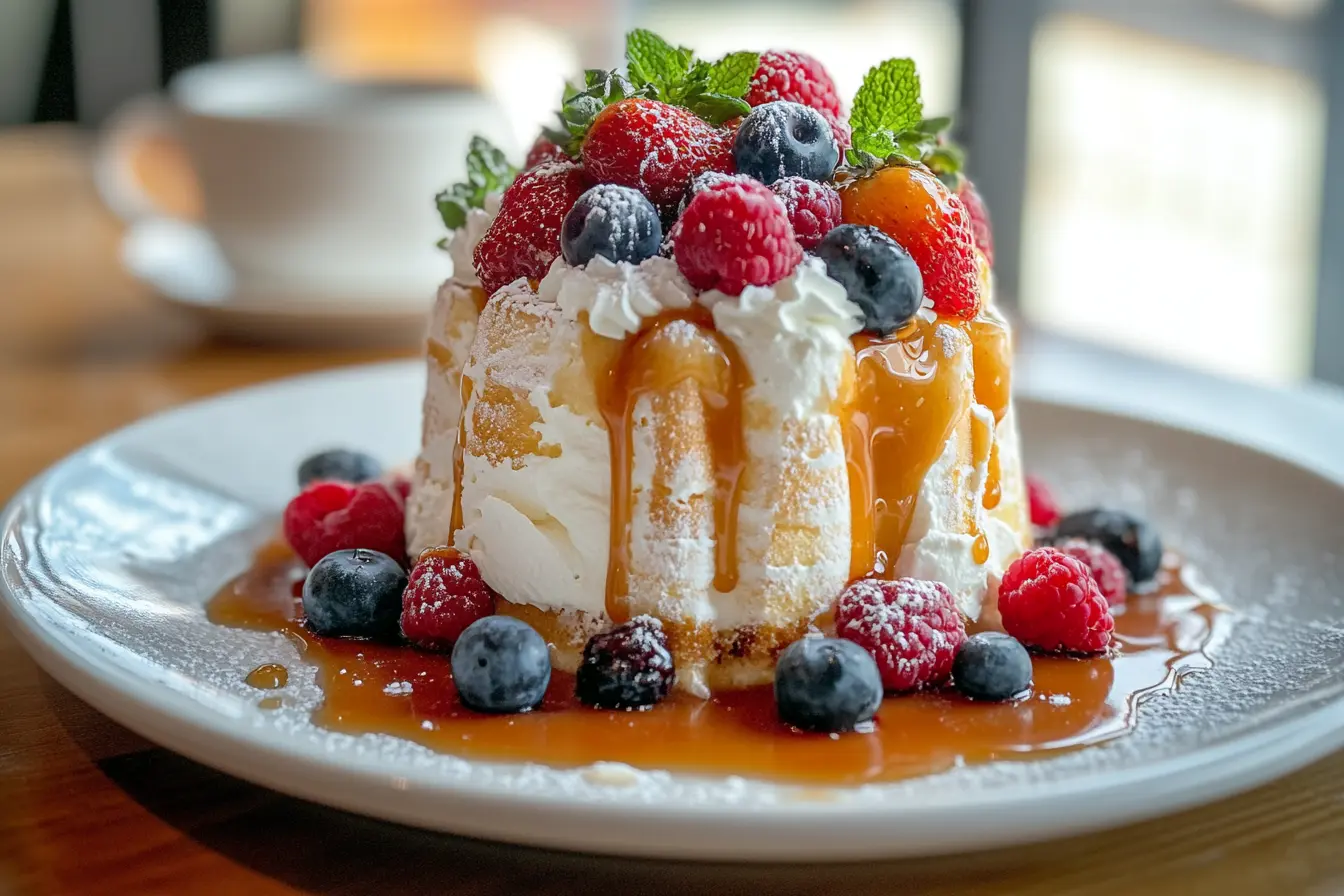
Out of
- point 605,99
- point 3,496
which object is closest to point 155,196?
point 3,496

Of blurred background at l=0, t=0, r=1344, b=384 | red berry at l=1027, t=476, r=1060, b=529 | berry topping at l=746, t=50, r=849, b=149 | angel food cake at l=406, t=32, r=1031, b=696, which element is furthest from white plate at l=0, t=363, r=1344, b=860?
blurred background at l=0, t=0, r=1344, b=384

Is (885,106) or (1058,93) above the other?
(885,106)

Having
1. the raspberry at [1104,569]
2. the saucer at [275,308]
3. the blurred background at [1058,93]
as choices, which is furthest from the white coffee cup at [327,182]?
the raspberry at [1104,569]

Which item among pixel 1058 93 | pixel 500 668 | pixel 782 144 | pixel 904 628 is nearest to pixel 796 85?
pixel 782 144

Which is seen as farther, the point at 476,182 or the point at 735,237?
the point at 476,182

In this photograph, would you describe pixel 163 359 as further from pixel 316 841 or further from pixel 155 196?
pixel 316 841

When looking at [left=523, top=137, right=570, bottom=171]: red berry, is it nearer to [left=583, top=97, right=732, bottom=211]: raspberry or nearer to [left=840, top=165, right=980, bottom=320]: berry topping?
[left=583, top=97, right=732, bottom=211]: raspberry

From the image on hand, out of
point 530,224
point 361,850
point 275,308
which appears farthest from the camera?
point 275,308

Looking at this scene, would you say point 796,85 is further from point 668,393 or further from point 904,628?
point 904,628
